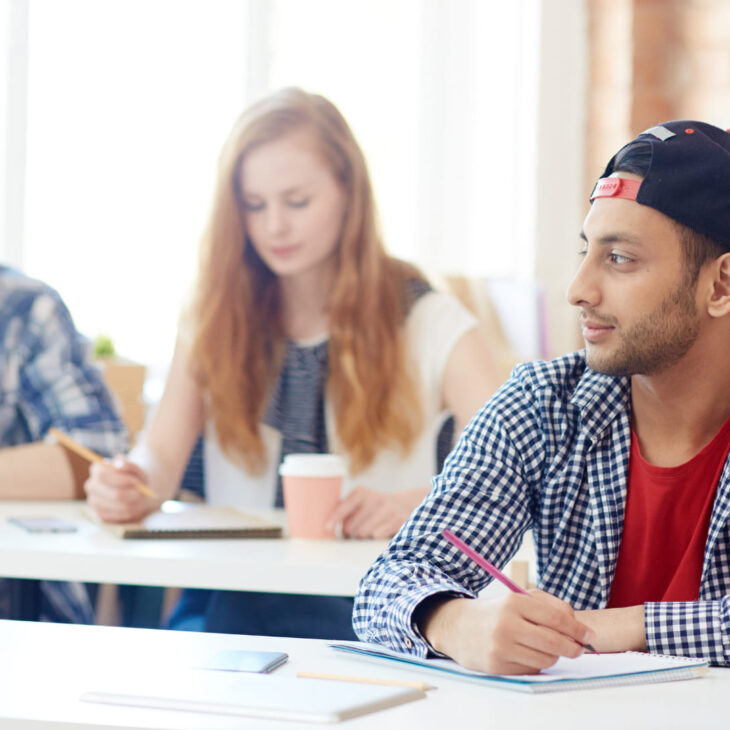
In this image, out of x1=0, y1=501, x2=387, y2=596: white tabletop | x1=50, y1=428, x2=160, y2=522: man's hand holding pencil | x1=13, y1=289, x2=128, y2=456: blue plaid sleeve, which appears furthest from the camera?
x1=13, y1=289, x2=128, y2=456: blue plaid sleeve

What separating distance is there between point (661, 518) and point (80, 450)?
0.94 m

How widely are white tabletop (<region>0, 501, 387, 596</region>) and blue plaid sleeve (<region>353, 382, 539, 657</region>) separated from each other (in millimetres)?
174

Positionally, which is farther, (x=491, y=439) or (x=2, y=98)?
(x=2, y=98)

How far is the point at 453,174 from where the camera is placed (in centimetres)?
435

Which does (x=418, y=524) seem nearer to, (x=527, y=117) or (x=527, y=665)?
(x=527, y=665)

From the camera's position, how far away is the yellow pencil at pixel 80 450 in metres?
1.69

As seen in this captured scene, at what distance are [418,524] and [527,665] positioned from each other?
0.31m

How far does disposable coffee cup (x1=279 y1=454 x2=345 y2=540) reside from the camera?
155cm

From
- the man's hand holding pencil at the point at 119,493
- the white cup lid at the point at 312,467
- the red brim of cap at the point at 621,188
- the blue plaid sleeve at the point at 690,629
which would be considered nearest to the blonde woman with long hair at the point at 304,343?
the man's hand holding pencil at the point at 119,493

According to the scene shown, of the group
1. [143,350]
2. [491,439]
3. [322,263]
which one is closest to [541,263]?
[143,350]

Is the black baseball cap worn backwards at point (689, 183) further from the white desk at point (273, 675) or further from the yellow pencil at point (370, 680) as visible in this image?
the yellow pencil at point (370, 680)

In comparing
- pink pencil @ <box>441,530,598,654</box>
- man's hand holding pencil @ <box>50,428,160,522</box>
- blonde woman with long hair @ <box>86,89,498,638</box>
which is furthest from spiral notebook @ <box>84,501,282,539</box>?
pink pencil @ <box>441,530,598,654</box>

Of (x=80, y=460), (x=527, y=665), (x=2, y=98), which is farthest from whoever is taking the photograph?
(x=2, y=98)

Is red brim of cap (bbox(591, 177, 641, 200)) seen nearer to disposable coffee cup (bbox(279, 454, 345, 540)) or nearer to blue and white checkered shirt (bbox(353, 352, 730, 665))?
blue and white checkered shirt (bbox(353, 352, 730, 665))
